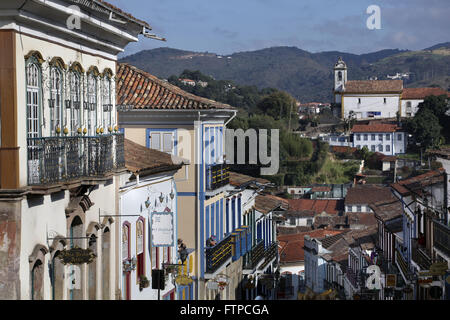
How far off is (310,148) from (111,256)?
9570 centimetres

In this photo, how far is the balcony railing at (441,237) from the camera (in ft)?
79.4

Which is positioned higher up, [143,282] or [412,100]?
[412,100]

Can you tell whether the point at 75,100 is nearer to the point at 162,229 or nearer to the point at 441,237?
the point at 162,229

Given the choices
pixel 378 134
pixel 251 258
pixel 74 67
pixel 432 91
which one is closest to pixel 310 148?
pixel 378 134

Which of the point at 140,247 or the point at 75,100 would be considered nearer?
the point at 75,100

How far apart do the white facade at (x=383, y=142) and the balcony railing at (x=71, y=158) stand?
109930 mm

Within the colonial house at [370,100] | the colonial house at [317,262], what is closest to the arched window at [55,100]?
the colonial house at [317,262]

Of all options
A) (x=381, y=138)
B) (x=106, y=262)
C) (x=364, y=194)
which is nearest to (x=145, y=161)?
(x=106, y=262)

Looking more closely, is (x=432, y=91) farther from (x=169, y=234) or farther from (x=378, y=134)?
(x=169, y=234)

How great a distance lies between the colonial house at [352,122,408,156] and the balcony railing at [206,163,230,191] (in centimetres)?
9646

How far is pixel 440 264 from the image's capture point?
22547mm

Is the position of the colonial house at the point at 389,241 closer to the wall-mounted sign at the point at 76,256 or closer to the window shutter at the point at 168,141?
the window shutter at the point at 168,141

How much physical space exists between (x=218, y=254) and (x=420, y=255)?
5768mm

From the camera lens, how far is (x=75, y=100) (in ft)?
47.9
